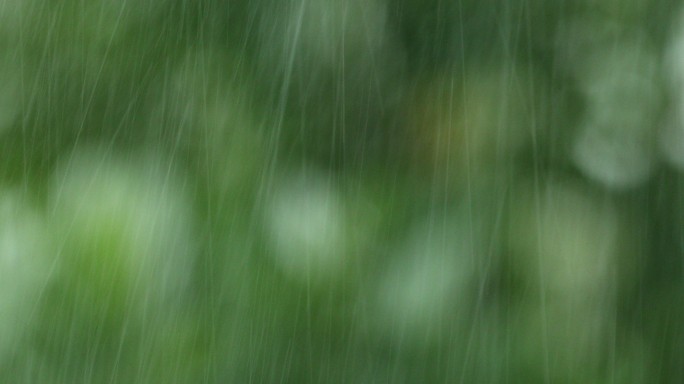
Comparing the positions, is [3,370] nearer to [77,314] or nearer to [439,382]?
[77,314]

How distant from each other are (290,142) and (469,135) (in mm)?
207

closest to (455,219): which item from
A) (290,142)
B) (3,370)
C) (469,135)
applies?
(469,135)

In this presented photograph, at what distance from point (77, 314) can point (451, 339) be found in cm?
42

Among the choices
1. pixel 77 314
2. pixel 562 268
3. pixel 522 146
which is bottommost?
pixel 77 314

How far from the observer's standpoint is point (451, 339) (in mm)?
1188

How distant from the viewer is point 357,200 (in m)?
1.21

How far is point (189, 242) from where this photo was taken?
1.22 meters

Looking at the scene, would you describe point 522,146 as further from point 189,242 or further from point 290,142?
point 189,242

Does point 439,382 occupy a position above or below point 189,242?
below

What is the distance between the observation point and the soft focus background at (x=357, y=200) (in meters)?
1.17

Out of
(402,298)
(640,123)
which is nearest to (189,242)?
(402,298)

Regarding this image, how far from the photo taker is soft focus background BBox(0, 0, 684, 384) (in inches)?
46.0

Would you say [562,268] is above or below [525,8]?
below

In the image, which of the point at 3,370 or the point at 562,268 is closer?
the point at 562,268
